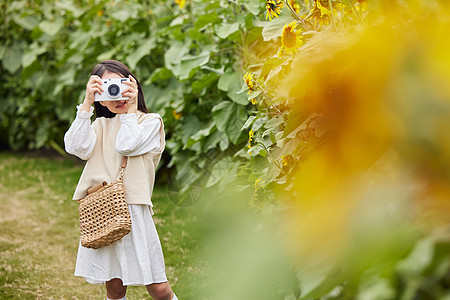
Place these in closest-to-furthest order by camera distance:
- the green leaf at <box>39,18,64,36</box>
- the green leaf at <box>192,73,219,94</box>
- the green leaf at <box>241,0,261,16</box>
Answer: the green leaf at <box>241,0,261,16</box>, the green leaf at <box>192,73,219,94</box>, the green leaf at <box>39,18,64,36</box>

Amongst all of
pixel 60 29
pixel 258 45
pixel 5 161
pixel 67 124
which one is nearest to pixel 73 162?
pixel 67 124

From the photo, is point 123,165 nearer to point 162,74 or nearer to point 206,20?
point 206,20

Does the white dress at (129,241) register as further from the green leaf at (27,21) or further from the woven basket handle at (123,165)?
the green leaf at (27,21)

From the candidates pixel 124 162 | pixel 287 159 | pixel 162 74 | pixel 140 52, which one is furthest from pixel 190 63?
pixel 287 159

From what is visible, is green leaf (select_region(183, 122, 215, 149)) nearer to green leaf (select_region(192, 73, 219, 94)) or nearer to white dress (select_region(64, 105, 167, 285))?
green leaf (select_region(192, 73, 219, 94))

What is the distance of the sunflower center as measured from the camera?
6.21ft

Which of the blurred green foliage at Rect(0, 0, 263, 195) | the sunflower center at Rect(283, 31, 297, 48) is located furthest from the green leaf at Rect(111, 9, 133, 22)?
the sunflower center at Rect(283, 31, 297, 48)

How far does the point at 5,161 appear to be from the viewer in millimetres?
6480

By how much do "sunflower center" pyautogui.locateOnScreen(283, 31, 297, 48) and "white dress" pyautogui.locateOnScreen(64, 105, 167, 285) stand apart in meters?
0.61

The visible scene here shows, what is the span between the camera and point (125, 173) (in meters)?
2.14

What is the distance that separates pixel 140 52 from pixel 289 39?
288cm

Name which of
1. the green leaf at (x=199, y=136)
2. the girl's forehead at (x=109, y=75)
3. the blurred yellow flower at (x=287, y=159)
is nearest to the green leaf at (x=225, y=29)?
the green leaf at (x=199, y=136)

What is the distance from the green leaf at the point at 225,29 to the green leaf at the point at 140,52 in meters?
1.29

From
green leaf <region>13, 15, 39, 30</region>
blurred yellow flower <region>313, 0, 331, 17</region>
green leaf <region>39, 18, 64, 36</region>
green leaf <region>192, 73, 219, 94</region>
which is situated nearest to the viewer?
blurred yellow flower <region>313, 0, 331, 17</region>
